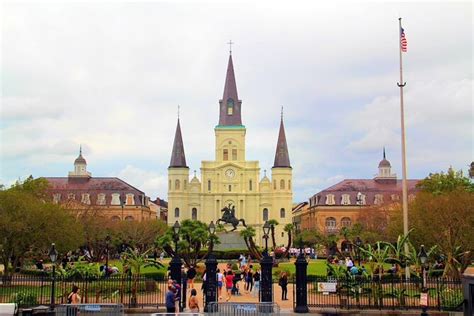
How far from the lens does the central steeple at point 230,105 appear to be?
397 ft

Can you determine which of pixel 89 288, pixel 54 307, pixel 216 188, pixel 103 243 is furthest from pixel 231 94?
pixel 54 307

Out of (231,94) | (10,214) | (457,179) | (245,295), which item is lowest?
(245,295)

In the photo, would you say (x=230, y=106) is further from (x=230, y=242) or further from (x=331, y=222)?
(x=230, y=242)

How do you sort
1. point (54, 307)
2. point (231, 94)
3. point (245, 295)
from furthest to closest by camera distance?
1. point (231, 94)
2. point (245, 295)
3. point (54, 307)

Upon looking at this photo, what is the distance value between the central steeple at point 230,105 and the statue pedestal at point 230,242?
154ft

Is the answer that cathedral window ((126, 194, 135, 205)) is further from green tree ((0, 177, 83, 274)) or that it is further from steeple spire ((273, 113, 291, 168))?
green tree ((0, 177, 83, 274))

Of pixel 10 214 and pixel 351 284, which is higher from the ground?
pixel 10 214

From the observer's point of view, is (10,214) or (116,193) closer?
(10,214)

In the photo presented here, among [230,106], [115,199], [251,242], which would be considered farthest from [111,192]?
[251,242]

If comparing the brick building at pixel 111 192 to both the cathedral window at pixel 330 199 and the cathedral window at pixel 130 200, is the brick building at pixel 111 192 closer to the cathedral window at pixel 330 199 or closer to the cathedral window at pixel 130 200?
the cathedral window at pixel 130 200

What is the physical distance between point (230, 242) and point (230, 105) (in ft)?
171

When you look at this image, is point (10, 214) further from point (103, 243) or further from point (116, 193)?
point (116, 193)

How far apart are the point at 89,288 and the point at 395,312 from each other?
46.5 feet

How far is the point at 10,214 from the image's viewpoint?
117 feet
